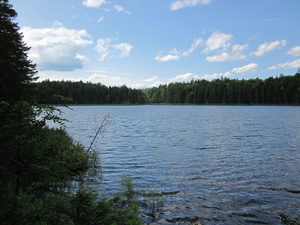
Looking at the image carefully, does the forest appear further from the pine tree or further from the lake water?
the lake water

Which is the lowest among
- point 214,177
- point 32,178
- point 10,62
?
point 214,177

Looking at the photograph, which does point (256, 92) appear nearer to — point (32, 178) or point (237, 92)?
A: point (237, 92)

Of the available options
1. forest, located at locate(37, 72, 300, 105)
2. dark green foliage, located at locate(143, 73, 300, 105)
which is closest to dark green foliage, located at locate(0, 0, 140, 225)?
forest, located at locate(37, 72, 300, 105)

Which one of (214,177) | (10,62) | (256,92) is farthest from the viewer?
(256,92)

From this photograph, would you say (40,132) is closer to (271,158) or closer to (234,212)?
(234,212)

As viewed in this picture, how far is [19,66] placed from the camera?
21281 millimetres

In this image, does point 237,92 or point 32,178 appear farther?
point 237,92

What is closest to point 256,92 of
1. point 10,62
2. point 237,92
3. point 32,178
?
point 237,92

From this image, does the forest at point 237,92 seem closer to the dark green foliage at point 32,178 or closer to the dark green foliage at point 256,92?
the dark green foliage at point 256,92

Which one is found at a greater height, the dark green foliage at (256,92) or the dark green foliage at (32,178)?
the dark green foliage at (256,92)

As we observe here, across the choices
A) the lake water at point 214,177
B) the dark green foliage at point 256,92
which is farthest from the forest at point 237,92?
the lake water at point 214,177

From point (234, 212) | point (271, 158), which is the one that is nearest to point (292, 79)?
point (271, 158)

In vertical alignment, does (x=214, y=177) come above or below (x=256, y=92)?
below

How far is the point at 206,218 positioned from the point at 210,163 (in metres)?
8.28
